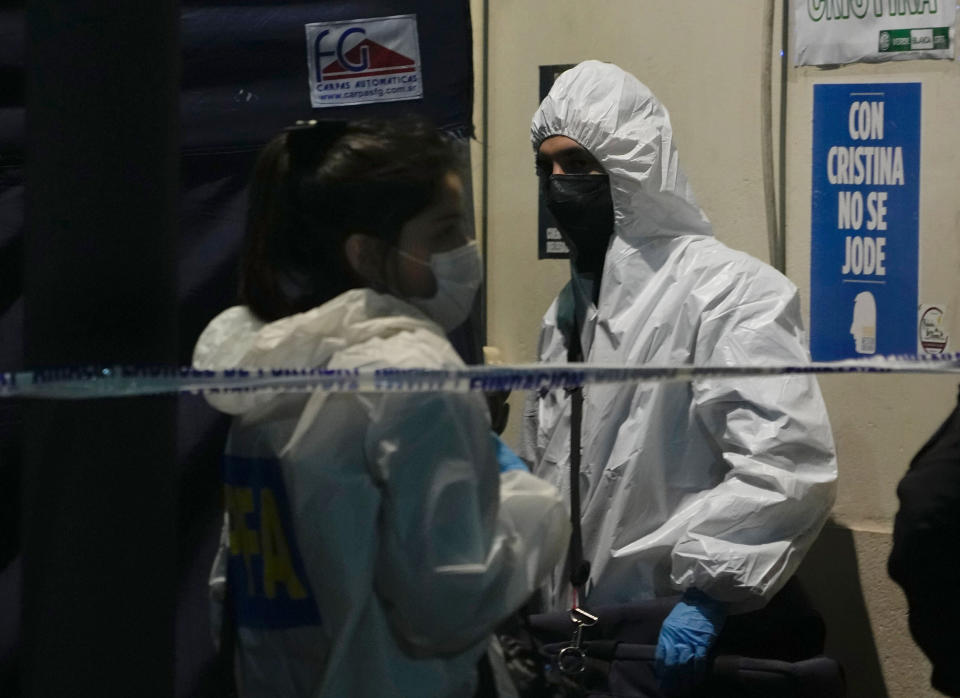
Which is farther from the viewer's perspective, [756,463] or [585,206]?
[585,206]

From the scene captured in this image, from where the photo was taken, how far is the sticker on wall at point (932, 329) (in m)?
3.29

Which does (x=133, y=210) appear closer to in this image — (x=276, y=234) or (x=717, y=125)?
(x=276, y=234)

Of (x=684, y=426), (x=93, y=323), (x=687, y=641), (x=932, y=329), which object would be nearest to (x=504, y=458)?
(x=93, y=323)

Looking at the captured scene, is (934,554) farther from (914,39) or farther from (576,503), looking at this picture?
(914,39)

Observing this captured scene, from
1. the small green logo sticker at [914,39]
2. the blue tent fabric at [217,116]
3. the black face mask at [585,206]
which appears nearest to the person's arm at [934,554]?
the blue tent fabric at [217,116]

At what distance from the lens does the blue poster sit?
3.33 metres

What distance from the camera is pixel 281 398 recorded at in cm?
123

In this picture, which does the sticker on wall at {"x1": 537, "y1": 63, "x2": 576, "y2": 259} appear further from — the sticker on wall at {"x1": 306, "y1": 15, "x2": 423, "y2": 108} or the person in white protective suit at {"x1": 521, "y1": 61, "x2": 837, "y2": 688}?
the sticker on wall at {"x1": 306, "y1": 15, "x2": 423, "y2": 108}

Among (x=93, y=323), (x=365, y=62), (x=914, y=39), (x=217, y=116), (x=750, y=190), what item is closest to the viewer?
(x=93, y=323)

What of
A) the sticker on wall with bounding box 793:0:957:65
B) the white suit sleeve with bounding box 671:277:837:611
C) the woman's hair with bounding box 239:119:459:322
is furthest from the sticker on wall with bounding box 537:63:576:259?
the woman's hair with bounding box 239:119:459:322

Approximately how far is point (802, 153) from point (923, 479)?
74.5 inches

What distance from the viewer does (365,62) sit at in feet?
6.40

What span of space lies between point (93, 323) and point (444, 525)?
0.36 m

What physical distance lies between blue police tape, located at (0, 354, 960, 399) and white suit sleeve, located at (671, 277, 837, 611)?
1109 mm
